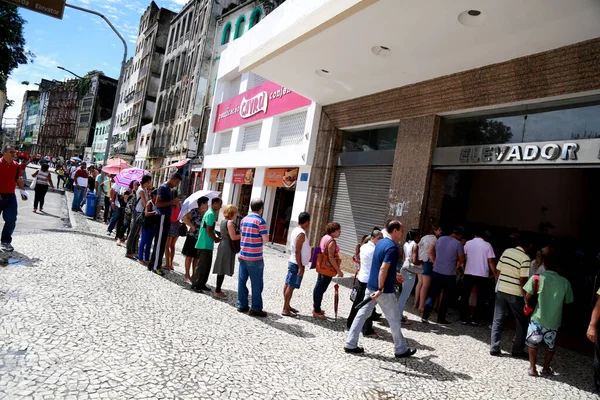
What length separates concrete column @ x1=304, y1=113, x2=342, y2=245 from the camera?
1378 cm

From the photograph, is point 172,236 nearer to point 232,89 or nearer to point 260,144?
point 260,144

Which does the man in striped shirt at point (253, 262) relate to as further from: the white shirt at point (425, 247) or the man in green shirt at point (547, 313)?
the man in green shirt at point (547, 313)

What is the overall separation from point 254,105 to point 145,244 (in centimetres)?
1230

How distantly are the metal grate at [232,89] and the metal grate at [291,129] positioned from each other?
251 inches

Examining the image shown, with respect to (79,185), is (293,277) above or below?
below

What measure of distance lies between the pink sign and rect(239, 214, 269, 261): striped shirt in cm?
970

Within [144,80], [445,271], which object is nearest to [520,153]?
[445,271]

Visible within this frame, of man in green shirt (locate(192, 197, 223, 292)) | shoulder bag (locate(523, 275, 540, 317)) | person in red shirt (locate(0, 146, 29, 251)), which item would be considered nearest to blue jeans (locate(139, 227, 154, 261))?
man in green shirt (locate(192, 197, 223, 292))

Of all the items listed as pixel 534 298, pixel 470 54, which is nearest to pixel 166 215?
pixel 534 298

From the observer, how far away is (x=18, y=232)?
9648 millimetres

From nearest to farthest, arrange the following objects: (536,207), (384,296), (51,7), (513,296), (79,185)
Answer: (384,296) → (513,296) → (51,7) → (536,207) → (79,185)

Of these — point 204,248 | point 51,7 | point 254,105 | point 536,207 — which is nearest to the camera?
point 204,248

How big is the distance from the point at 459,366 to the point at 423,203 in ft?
16.9

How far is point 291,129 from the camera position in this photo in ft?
55.1
